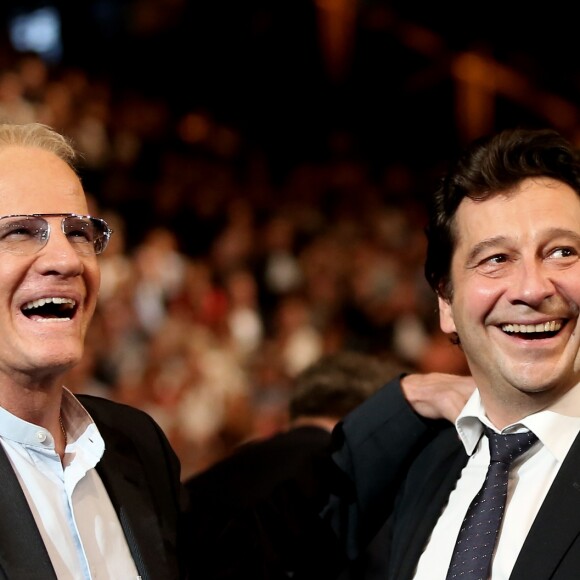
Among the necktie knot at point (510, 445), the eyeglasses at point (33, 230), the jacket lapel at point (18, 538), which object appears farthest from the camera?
the necktie knot at point (510, 445)

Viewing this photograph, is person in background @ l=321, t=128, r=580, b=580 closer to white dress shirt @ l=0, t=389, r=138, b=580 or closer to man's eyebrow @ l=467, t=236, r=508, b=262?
man's eyebrow @ l=467, t=236, r=508, b=262

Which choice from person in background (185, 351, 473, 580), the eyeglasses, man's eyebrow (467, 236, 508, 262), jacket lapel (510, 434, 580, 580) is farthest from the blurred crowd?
jacket lapel (510, 434, 580, 580)

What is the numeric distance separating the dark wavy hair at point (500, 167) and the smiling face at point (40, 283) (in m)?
0.68

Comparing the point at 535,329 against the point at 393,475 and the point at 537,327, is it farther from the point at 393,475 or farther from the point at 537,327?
the point at 393,475

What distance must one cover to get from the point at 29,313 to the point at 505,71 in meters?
8.45

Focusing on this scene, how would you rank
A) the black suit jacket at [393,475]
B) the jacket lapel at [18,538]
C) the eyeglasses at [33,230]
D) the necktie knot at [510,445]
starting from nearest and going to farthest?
the jacket lapel at [18,538], the eyeglasses at [33,230], the necktie knot at [510,445], the black suit jacket at [393,475]

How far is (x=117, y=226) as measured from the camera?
557 cm

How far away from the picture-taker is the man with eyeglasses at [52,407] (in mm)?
1588

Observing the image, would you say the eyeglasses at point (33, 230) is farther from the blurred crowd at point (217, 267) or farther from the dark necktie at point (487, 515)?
the blurred crowd at point (217, 267)

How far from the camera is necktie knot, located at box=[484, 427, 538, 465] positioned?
5.65ft

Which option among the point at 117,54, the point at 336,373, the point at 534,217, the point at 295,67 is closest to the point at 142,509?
the point at 534,217

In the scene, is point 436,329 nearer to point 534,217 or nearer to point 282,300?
point 282,300

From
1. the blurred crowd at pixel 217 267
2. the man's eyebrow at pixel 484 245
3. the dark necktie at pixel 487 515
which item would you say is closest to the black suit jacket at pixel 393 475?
the dark necktie at pixel 487 515

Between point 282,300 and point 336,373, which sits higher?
point 282,300
